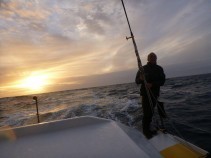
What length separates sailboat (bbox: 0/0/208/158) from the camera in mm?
2258

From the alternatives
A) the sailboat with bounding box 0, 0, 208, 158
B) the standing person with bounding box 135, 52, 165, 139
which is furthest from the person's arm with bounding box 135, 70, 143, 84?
the sailboat with bounding box 0, 0, 208, 158

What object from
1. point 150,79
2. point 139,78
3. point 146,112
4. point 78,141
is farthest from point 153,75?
point 78,141

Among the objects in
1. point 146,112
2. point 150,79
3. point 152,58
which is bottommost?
point 146,112

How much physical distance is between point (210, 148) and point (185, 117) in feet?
13.1

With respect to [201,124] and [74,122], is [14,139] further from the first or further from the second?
[201,124]

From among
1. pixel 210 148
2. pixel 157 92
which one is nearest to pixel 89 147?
pixel 157 92

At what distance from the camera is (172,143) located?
418cm

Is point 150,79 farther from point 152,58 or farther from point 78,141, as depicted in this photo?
point 78,141

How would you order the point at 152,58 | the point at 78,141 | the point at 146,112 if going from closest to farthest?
the point at 78,141
the point at 152,58
the point at 146,112

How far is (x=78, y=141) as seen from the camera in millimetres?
2617

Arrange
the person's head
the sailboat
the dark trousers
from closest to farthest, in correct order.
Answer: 1. the sailboat
2. the person's head
3. the dark trousers

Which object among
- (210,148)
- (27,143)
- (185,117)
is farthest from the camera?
(185,117)

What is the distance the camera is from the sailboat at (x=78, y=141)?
7.41 feet

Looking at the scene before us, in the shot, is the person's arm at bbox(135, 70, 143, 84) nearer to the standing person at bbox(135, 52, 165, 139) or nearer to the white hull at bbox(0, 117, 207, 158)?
the standing person at bbox(135, 52, 165, 139)
